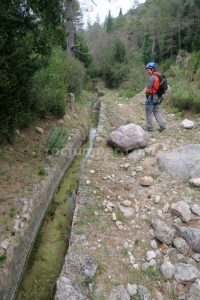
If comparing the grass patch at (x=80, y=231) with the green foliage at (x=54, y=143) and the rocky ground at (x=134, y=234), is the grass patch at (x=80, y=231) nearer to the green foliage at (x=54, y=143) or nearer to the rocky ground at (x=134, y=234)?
the rocky ground at (x=134, y=234)

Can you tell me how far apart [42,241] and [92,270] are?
1500 millimetres

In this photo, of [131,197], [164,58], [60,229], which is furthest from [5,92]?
[164,58]

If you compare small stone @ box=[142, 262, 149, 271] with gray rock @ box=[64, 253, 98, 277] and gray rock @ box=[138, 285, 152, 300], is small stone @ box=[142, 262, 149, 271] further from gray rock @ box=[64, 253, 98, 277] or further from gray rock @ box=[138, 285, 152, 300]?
gray rock @ box=[64, 253, 98, 277]

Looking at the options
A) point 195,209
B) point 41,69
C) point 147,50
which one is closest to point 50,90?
point 41,69

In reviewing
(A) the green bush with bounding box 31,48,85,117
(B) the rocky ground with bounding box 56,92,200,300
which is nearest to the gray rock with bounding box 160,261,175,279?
(B) the rocky ground with bounding box 56,92,200,300

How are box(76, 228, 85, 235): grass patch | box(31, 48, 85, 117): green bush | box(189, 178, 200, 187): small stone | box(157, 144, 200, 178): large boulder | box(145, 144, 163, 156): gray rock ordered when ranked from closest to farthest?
box(76, 228, 85, 235): grass patch, box(189, 178, 200, 187): small stone, box(157, 144, 200, 178): large boulder, box(145, 144, 163, 156): gray rock, box(31, 48, 85, 117): green bush

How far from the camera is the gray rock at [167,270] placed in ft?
14.2

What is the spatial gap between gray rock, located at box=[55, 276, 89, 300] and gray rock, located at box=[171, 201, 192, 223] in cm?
237

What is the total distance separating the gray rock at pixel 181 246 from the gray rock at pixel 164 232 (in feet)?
0.36

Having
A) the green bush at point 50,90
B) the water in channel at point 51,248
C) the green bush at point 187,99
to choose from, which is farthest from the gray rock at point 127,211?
the green bush at point 187,99

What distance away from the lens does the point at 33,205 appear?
547cm

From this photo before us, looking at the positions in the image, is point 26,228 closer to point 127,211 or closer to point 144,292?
point 127,211

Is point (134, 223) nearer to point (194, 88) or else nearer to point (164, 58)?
point (194, 88)

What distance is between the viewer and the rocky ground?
13.7 ft
